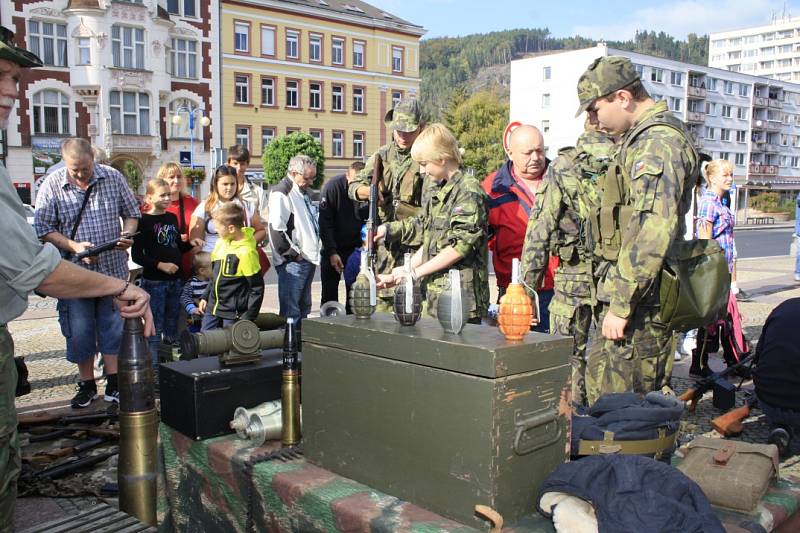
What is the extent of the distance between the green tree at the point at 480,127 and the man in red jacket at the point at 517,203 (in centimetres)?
4895

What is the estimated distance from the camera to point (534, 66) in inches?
2670

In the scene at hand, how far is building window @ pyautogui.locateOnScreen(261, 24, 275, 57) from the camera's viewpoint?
45250 millimetres

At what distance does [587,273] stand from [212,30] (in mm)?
43094

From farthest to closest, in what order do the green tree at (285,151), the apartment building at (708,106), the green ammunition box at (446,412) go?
the apartment building at (708,106) < the green tree at (285,151) < the green ammunition box at (446,412)

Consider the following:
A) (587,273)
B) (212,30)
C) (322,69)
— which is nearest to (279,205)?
(587,273)

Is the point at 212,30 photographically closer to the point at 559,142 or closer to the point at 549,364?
the point at 559,142

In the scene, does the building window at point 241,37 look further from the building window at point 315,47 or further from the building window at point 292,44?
the building window at point 315,47

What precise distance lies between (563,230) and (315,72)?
4605 cm

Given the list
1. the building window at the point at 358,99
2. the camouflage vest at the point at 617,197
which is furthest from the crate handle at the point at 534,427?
the building window at the point at 358,99

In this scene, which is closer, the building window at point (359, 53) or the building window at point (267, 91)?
the building window at point (267, 91)

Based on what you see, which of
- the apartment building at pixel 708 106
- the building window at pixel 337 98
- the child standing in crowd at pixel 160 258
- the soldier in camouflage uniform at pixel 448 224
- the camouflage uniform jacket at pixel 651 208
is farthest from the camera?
the apartment building at pixel 708 106

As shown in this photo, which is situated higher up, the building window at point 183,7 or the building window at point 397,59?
the building window at point 183,7

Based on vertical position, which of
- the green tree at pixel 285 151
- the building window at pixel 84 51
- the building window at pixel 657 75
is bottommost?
the green tree at pixel 285 151

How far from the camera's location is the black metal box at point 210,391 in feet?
9.76
